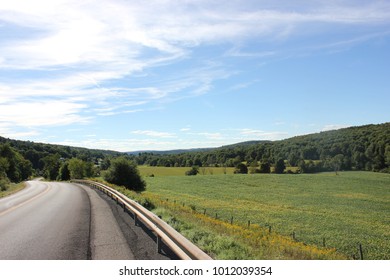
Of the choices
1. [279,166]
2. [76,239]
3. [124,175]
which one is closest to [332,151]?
[279,166]

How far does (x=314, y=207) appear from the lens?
51.0 metres

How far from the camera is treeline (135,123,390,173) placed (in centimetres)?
10631

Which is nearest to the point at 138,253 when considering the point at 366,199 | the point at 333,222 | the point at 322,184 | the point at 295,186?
the point at 333,222

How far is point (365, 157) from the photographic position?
360 ft

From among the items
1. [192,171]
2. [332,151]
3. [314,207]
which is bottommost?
[314,207]

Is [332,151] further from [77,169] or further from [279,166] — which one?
[77,169]

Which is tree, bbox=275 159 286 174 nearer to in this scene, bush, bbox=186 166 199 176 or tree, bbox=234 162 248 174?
tree, bbox=234 162 248 174

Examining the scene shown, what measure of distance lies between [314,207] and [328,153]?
7272 centimetres

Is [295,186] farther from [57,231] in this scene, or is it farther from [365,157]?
[57,231]

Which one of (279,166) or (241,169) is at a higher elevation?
(279,166)

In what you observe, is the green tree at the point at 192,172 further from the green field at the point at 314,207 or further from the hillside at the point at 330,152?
the green field at the point at 314,207

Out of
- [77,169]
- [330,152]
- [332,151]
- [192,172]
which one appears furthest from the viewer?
[192,172]

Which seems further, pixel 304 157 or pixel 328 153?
pixel 304 157
